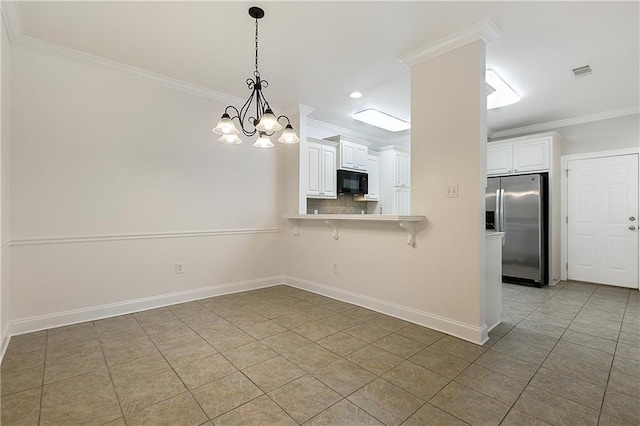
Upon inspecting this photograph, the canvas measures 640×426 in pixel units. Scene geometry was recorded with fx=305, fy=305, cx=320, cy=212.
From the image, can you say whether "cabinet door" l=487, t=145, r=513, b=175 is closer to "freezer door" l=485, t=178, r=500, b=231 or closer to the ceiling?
"freezer door" l=485, t=178, r=500, b=231

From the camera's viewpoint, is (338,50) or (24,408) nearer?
(24,408)

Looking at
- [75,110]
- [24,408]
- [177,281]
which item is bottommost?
[24,408]

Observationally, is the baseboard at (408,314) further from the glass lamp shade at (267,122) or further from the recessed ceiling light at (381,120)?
the recessed ceiling light at (381,120)

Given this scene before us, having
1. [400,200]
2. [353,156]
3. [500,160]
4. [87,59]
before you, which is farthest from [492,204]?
[87,59]

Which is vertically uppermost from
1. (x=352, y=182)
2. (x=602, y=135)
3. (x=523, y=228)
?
(x=602, y=135)

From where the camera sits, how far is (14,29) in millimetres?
2533

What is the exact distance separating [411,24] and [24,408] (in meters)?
3.72

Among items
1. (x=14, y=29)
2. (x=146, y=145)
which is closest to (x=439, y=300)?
(x=146, y=145)

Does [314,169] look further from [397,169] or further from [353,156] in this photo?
[397,169]

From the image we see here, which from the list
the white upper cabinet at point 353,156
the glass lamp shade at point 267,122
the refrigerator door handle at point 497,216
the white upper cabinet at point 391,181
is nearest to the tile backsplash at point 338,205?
the white upper cabinet at point 391,181

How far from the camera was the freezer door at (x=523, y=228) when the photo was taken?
4805 millimetres

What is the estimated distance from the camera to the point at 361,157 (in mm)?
5781

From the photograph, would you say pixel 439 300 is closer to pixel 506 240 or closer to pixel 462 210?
pixel 462 210

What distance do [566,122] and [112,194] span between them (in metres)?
6.67
